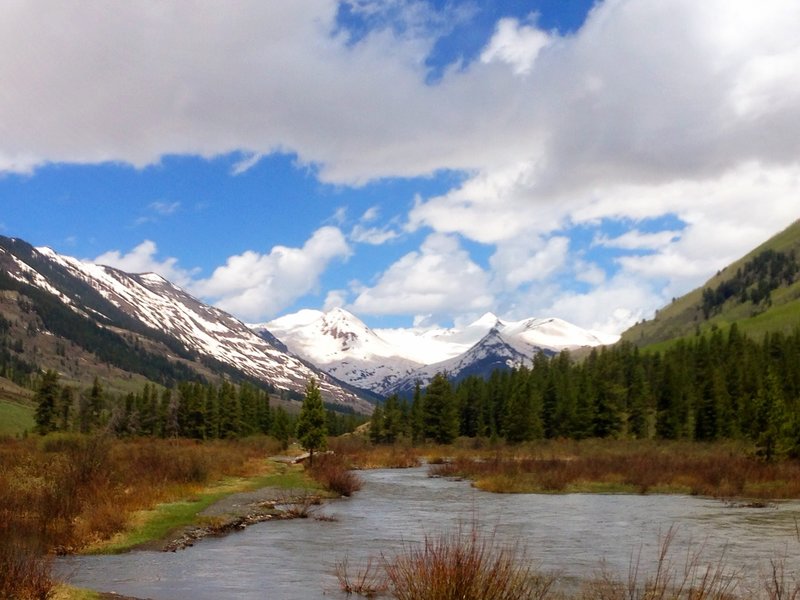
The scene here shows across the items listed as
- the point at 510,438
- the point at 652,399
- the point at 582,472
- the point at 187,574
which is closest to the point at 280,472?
the point at 582,472

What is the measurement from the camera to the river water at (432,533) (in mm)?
23828

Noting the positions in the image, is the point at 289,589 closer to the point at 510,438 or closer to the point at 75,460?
the point at 75,460

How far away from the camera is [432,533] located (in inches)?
1363

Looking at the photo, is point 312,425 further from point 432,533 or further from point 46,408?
point 46,408

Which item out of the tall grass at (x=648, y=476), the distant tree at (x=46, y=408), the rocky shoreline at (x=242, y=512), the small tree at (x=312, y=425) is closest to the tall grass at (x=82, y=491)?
the rocky shoreline at (x=242, y=512)

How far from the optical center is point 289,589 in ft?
75.4

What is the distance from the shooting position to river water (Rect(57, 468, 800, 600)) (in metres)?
23.8

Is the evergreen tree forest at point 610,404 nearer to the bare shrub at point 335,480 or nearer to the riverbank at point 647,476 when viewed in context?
the riverbank at point 647,476

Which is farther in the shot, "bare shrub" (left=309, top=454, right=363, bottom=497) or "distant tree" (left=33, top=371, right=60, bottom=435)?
"distant tree" (left=33, top=371, right=60, bottom=435)

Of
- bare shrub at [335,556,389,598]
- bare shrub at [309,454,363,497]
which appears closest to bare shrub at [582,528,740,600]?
bare shrub at [335,556,389,598]

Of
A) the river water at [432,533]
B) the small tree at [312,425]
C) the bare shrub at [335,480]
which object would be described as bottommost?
the river water at [432,533]

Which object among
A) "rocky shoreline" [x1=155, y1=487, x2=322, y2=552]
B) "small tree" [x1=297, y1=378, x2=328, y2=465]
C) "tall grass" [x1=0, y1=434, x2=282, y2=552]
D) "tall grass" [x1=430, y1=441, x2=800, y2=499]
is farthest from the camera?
"small tree" [x1=297, y1=378, x2=328, y2=465]

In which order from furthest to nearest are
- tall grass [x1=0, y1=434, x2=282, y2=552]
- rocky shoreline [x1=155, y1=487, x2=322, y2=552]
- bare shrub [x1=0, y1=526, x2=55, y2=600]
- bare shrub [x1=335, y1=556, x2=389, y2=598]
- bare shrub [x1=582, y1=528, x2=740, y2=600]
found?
rocky shoreline [x1=155, y1=487, x2=322, y2=552] < tall grass [x1=0, y1=434, x2=282, y2=552] < bare shrub [x1=335, y1=556, x2=389, y2=598] < bare shrub [x1=0, y1=526, x2=55, y2=600] < bare shrub [x1=582, y1=528, x2=740, y2=600]

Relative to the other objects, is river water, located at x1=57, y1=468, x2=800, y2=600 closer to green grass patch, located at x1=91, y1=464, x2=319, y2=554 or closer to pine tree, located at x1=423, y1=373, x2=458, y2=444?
green grass patch, located at x1=91, y1=464, x2=319, y2=554
